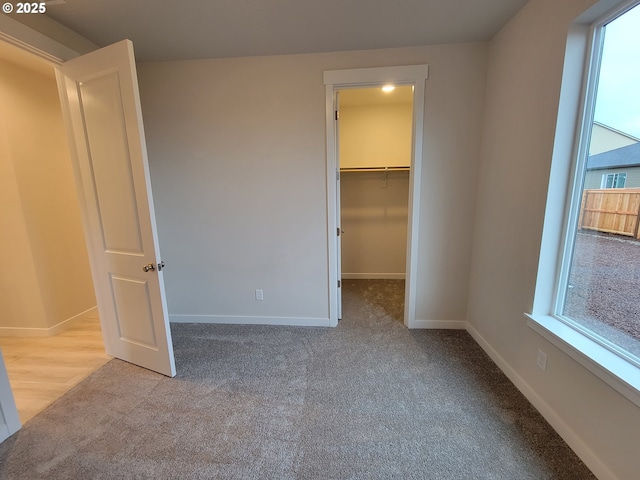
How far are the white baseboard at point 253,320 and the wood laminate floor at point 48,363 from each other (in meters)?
0.74

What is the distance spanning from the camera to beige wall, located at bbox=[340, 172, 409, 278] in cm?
390

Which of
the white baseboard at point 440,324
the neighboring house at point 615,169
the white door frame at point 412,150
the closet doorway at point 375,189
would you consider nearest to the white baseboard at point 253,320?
the white door frame at point 412,150

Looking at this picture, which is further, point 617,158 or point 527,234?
point 527,234

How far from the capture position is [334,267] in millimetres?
2639

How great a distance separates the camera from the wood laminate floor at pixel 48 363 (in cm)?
186

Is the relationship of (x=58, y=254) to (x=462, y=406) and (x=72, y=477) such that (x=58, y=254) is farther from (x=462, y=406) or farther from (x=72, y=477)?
(x=462, y=406)

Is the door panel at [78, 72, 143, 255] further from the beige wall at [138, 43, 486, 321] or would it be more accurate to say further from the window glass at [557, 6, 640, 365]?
the window glass at [557, 6, 640, 365]

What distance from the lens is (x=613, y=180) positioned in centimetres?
133

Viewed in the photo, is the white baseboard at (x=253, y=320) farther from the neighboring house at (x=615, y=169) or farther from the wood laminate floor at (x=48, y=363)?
the neighboring house at (x=615, y=169)

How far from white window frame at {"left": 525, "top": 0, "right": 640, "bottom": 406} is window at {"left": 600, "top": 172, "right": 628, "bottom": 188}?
0.12 m

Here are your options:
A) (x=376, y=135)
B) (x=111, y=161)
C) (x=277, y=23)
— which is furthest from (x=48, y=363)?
(x=376, y=135)

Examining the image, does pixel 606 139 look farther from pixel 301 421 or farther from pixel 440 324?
pixel 301 421

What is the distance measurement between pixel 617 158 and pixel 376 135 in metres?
2.76

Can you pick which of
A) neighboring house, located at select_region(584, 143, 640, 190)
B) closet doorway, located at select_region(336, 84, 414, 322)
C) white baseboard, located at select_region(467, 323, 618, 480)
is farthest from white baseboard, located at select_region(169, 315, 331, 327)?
neighboring house, located at select_region(584, 143, 640, 190)
